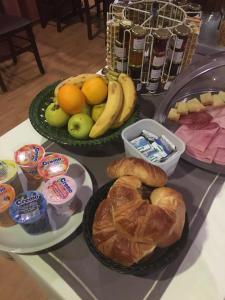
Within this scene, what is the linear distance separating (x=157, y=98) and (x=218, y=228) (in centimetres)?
42

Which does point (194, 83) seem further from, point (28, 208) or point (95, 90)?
point (28, 208)

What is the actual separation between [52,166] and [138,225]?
233 mm

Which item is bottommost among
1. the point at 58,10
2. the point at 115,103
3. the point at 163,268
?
the point at 58,10

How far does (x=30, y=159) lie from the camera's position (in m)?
0.56

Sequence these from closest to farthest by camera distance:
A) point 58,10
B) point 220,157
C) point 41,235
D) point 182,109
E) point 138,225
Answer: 1. point 138,225
2. point 41,235
3. point 220,157
4. point 182,109
5. point 58,10

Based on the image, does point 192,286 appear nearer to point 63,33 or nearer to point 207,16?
point 207,16

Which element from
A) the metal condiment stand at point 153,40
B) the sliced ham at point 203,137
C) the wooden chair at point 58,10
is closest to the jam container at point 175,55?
the metal condiment stand at point 153,40

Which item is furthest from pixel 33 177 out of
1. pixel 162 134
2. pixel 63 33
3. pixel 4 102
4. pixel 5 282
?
pixel 63 33

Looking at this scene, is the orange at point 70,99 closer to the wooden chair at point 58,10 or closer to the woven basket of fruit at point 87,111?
the woven basket of fruit at point 87,111

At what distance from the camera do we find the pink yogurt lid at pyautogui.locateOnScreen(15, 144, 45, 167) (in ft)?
1.83

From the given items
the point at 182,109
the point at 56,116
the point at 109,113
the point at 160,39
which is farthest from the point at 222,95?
the point at 56,116

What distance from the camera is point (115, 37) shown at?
75 centimetres

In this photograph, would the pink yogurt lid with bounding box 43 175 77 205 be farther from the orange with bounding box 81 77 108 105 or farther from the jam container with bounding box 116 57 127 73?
the jam container with bounding box 116 57 127 73

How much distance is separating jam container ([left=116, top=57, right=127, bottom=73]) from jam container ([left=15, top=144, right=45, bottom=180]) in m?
0.37
